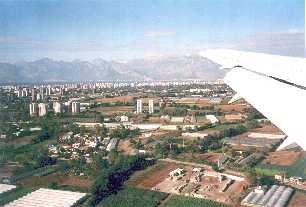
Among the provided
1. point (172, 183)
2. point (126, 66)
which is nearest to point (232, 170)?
point (172, 183)

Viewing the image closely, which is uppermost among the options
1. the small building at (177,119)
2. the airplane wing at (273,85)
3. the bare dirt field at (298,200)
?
the airplane wing at (273,85)

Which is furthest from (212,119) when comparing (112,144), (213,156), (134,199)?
(134,199)

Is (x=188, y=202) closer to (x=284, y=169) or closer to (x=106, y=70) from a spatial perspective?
(x=284, y=169)

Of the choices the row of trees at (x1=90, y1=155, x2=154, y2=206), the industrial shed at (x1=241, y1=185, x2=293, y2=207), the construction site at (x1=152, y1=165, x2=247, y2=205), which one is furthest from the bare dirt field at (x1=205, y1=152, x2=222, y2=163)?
the industrial shed at (x1=241, y1=185, x2=293, y2=207)

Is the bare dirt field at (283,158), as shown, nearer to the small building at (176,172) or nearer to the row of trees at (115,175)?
the small building at (176,172)

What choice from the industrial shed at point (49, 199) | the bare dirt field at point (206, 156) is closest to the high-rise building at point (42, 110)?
the bare dirt field at point (206, 156)

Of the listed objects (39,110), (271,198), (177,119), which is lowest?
(271,198)
